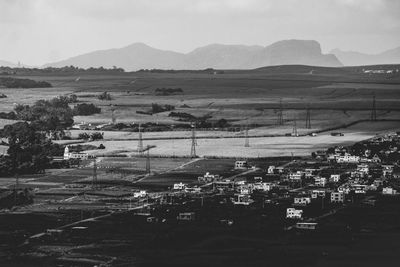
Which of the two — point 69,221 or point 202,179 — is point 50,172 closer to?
point 202,179

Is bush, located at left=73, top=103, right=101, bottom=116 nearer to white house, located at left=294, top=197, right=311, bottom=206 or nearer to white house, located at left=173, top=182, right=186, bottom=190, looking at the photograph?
white house, located at left=173, top=182, right=186, bottom=190

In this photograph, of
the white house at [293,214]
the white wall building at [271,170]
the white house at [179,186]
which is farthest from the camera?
the white wall building at [271,170]

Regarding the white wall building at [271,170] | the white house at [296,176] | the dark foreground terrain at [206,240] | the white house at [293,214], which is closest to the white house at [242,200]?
the dark foreground terrain at [206,240]

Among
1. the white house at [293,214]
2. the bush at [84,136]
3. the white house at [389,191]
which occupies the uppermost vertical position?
the white house at [293,214]

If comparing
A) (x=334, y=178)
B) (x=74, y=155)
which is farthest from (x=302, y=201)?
(x=74, y=155)

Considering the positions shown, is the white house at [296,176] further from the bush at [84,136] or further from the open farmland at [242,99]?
the open farmland at [242,99]

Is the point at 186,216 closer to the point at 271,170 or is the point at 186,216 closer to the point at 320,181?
the point at 320,181

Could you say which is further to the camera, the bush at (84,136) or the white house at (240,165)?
the bush at (84,136)

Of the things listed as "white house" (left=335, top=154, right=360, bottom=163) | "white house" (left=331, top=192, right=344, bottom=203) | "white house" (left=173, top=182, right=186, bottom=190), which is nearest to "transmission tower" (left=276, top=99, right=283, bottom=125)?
"white house" (left=335, top=154, right=360, bottom=163)

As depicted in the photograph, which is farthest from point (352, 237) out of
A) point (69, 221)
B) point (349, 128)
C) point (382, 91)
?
point (382, 91)

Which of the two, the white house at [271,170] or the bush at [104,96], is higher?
the bush at [104,96]

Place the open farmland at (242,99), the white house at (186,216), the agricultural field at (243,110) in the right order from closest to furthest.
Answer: the white house at (186,216)
the agricultural field at (243,110)
the open farmland at (242,99)
